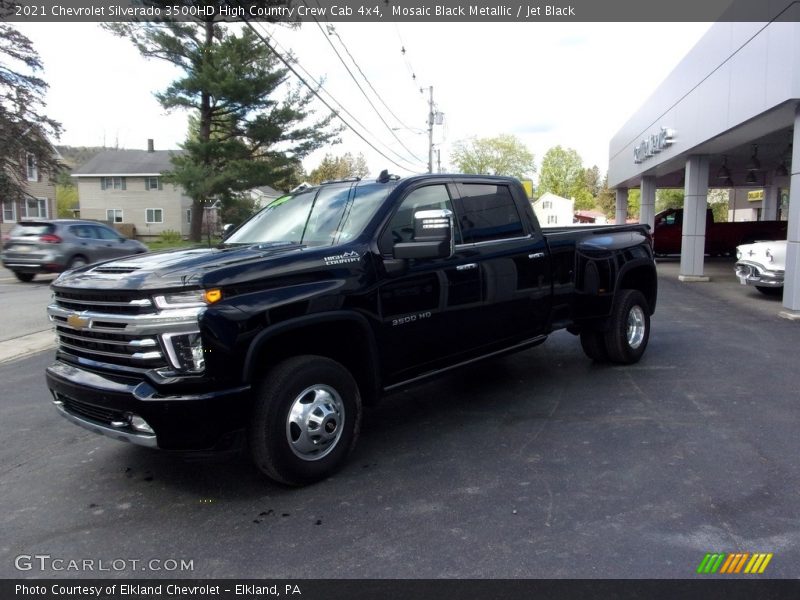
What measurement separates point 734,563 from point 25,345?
361 inches

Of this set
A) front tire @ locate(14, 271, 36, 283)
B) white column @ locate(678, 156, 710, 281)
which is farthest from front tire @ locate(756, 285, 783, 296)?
front tire @ locate(14, 271, 36, 283)

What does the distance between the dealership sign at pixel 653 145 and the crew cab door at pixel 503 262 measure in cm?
1426

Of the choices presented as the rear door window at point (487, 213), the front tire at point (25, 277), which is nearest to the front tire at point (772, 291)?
the rear door window at point (487, 213)

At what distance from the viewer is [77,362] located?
12.9 ft

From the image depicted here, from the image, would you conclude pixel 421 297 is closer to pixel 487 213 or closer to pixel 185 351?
pixel 487 213

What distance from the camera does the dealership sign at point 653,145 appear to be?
17875 mm

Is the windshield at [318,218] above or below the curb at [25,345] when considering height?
above

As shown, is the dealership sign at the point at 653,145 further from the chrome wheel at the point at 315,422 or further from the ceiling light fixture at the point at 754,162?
the chrome wheel at the point at 315,422

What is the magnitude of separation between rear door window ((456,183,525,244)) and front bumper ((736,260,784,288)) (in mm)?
9210

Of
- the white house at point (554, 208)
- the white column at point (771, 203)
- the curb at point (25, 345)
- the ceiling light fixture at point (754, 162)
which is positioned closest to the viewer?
the curb at point (25, 345)

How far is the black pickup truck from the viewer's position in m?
3.41

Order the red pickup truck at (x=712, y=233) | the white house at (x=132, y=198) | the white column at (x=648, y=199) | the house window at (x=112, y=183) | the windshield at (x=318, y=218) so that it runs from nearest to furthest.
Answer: the windshield at (x=318, y=218) → the red pickup truck at (x=712, y=233) → the white column at (x=648, y=199) → the white house at (x=132, y=198) → the house window at (x=112, y=183)

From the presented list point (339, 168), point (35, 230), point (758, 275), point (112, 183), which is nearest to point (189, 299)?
point (758, 275)

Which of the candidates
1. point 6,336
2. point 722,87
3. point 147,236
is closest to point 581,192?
point 147,236
